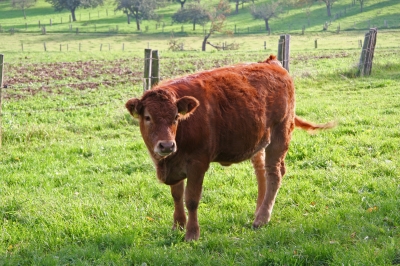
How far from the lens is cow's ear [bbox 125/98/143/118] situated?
4926mm

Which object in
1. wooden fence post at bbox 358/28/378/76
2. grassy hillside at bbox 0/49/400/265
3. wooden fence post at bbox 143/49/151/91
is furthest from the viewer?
wooden fence post at bbox 358/28/378/76

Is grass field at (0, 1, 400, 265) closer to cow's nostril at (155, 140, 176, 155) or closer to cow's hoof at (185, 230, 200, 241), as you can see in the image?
cow's hoof at (185, 230, 200, 241)

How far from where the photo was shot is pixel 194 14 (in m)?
73.2

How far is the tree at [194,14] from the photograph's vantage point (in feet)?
239

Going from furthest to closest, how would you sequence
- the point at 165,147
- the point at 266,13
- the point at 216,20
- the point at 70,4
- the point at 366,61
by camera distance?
the point at 70,4, the point at 266,13, the point at 216,20, the point at 366,61, the point at 165,147

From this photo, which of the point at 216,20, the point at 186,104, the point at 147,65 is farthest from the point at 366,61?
the point at 216,20

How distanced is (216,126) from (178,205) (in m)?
1.01

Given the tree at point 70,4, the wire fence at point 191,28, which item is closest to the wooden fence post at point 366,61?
the wire fence at point 191,28

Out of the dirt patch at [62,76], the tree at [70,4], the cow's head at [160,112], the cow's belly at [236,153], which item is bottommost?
the dirt patch at [62,76]

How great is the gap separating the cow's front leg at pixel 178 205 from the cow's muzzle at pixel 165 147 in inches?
40.6

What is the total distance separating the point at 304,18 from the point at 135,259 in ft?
257

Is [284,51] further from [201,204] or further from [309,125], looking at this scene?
[201,204]

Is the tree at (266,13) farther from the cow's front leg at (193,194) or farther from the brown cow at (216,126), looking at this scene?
the cow's front leg at (193,194)

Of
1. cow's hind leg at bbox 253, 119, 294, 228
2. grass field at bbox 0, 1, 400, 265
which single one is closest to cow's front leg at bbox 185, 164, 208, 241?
grass field at bbox 0, 1, 400, 265
